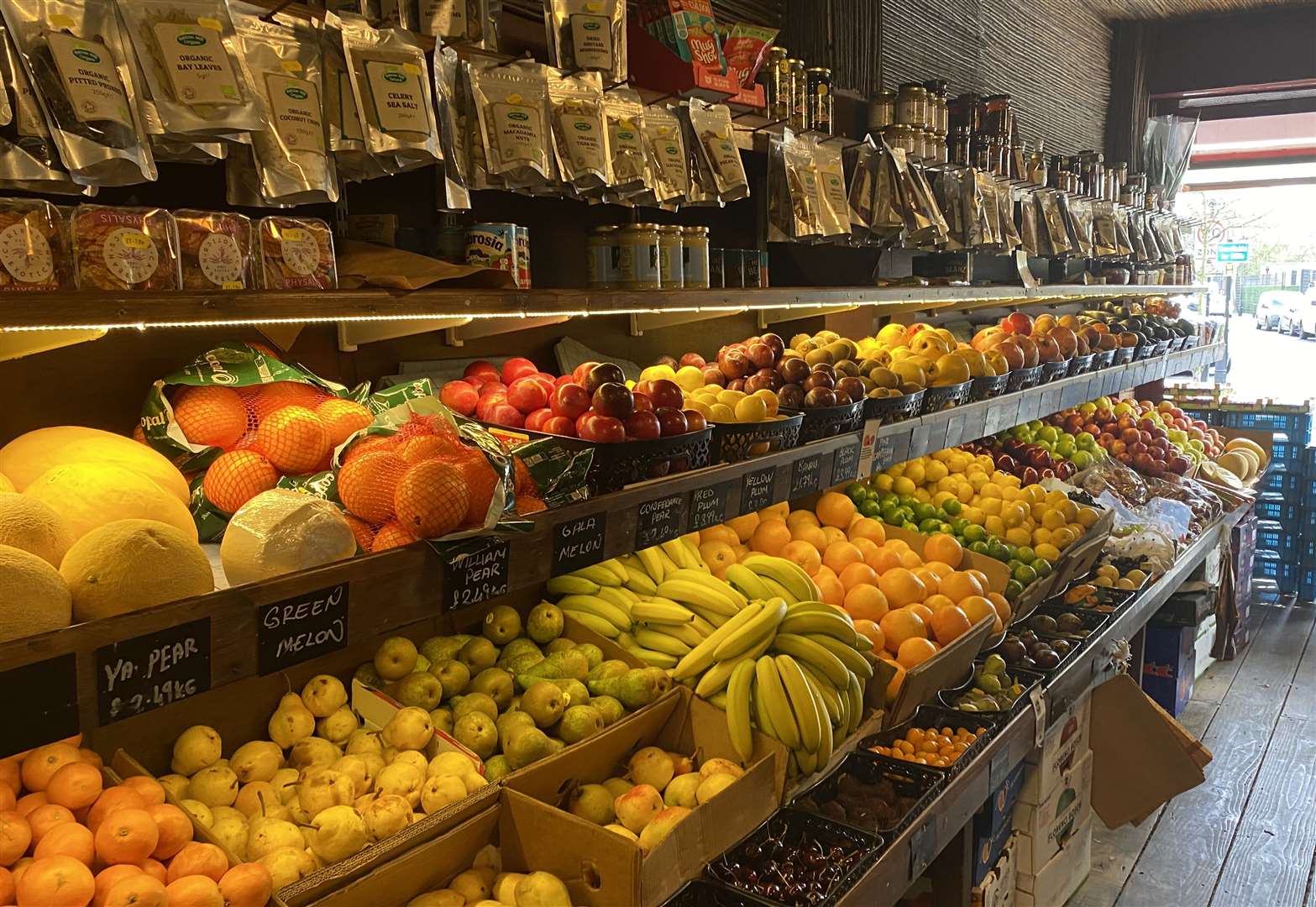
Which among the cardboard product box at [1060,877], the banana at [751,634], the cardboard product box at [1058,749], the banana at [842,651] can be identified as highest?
the banana at [751,634]

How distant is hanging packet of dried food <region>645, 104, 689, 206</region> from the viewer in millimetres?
2355

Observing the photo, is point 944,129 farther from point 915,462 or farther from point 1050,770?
point 1050,770

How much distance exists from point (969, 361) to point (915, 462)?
0.66 m

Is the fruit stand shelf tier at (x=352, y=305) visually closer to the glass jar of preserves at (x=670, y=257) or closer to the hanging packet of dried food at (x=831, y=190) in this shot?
the glass jar of preserves at (x=670, y=257)

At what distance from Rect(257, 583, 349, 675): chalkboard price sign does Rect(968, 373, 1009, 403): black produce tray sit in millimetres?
2637

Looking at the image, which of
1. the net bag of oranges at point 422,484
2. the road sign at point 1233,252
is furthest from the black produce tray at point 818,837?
the road sign at point 1233,252

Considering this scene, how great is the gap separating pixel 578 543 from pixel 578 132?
869 mm

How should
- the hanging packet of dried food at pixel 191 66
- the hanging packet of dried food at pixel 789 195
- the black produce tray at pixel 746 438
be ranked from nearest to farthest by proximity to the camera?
1. the hanging packet of dried food at pixel 191 66
2. the black produce tray at pixel 746 438
3. the hanging packet of dried food at pixel 789 195

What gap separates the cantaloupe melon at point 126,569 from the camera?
1195 mm

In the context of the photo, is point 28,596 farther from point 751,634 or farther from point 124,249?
point 751,634

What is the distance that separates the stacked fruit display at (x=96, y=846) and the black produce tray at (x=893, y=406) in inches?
78.2

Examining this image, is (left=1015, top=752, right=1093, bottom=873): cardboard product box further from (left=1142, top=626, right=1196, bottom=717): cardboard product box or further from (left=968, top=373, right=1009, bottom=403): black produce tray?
(left=1142, top=626, right=1196, bottom=717): cardboard product box

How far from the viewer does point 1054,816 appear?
3.24 meters

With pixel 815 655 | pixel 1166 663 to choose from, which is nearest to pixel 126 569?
pixel 815 655
